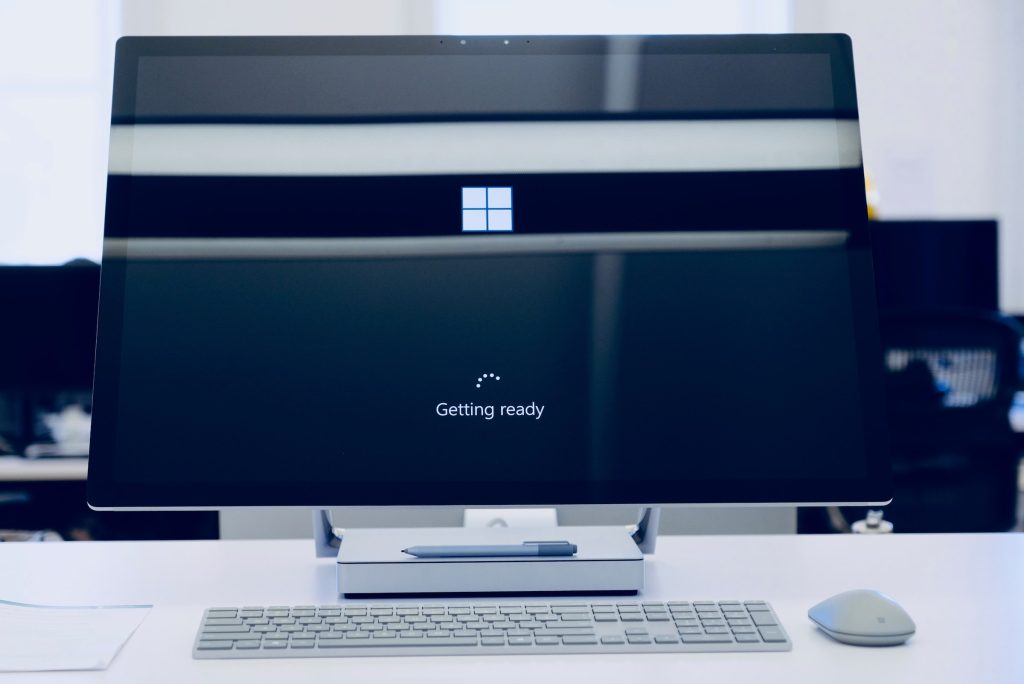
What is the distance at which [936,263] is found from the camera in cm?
282

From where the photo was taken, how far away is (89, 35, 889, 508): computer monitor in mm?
882

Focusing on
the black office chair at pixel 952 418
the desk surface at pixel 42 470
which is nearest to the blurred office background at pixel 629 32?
the black office chair at pixel 952 418

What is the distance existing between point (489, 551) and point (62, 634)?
371 mm

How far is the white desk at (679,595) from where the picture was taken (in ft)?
2.31

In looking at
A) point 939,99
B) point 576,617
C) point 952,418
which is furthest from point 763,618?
point 939,99

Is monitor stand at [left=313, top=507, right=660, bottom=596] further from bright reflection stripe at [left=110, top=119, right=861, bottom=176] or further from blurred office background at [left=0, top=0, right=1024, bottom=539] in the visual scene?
blurred office background at [left=0, top=0, right=1024, bottom=539]

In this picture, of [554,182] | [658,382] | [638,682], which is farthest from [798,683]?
[554,182]

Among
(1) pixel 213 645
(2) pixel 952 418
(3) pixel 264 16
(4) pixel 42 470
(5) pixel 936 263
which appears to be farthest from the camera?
(3) pixel 264 16

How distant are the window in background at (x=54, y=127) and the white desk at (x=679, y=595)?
3183 millimetres

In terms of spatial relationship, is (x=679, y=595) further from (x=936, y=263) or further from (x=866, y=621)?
(x=936, y=263)

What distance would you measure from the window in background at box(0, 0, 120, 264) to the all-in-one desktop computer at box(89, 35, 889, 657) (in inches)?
127

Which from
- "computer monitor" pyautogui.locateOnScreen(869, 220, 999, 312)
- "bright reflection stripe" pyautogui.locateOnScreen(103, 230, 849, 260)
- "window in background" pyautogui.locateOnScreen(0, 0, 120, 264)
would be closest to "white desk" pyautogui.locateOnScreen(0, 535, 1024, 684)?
"bright reflection stripe" pyautogui.locateOnScreen(103, 230, 849, 260)

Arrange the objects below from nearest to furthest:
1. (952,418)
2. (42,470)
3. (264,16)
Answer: (42,470) → (952,418) → (264,16)

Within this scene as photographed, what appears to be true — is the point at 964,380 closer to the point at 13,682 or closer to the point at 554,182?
the point at 554,182
